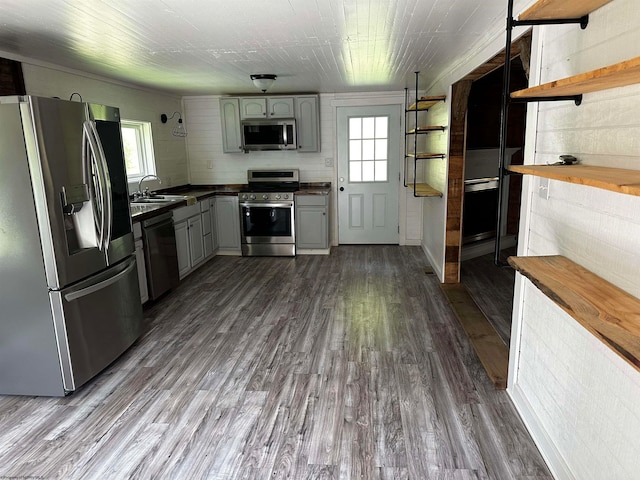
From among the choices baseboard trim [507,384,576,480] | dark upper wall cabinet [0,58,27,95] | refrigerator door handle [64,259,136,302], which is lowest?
baseboard trim [507,384,576,480]

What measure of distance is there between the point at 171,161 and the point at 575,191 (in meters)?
5.13

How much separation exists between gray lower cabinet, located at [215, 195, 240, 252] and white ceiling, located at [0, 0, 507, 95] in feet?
5.93

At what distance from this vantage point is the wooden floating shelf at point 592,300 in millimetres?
1082

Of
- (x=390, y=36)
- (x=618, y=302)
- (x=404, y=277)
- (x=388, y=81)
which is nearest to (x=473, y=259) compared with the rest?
(x=404, y=277)

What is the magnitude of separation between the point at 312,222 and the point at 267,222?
0.61m

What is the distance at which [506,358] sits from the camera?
9.26 feet

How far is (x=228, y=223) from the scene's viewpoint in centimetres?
579

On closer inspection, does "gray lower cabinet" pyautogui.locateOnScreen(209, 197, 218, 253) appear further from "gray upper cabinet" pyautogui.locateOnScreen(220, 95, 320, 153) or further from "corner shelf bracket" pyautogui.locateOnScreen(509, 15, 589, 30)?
"corner shelf bracket" pyautogui.locateOnScreen(509, 15, 589, 30)

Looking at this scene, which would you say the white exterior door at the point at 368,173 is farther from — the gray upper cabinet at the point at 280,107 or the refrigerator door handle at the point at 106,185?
the refrigerator door handle at the point at 106,185

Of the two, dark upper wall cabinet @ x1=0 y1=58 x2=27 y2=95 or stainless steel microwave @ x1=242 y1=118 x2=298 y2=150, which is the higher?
dark upper wall cabinet @ x1=0 y1=58 x2=27 y2=95

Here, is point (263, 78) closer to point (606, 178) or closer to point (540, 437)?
point (606, 178)

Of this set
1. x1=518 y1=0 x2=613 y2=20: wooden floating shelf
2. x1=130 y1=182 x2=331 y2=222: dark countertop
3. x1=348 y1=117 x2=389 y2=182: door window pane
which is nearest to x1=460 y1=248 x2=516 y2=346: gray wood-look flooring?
x1=348 y1=117 x2=389 y2=182: door window pane

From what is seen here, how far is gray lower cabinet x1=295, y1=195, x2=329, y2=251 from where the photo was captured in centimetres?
565

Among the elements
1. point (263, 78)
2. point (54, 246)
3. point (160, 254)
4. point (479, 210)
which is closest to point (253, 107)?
point (263, 78)
